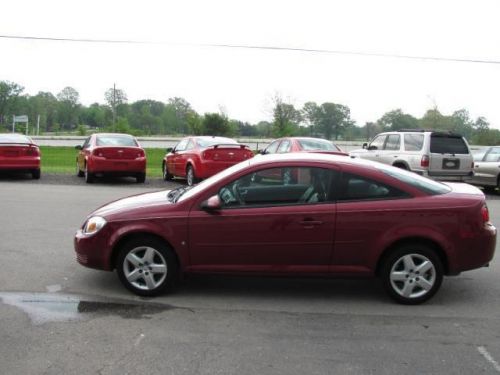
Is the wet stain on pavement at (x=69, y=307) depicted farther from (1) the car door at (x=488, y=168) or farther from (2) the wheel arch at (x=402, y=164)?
(1) the car door at (x=488, y=168)

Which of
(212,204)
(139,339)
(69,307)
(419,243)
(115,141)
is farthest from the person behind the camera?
(115,141)

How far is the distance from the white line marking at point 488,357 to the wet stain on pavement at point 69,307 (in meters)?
2.66

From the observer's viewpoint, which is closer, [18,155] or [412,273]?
[412,273]

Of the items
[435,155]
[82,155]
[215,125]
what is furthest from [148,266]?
[215,125]

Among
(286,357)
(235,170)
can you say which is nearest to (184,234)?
(235,170)

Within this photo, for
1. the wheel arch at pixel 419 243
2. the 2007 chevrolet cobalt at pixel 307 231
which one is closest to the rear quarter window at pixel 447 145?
the 2007 chevrolet cobalt at pixel 307 231

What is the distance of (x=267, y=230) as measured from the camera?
535cm

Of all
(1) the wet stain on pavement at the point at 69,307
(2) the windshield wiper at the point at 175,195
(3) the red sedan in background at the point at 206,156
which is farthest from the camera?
(3) the red sedan in background at the point at 206,156

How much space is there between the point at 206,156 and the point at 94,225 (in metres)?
10.6

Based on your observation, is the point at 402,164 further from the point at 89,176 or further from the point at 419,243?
the point at 419,243

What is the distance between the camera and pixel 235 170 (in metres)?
5.61

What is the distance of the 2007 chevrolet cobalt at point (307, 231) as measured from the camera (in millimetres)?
5348

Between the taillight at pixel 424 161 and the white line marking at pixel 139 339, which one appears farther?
the taillight at pixel 424 161

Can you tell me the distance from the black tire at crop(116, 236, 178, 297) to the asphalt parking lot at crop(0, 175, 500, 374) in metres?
0.13
